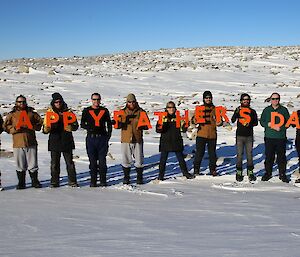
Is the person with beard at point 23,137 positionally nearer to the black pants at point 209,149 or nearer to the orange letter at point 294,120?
the black pants at point 209,149

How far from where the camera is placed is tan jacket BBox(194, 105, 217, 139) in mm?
10086

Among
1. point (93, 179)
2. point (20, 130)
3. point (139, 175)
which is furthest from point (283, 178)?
point (20, 130)

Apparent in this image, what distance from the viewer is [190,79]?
3319cm

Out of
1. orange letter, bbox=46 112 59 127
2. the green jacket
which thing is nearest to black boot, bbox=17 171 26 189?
orange letter, bbox=46 112 59 127

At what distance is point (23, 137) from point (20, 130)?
14 centimetres

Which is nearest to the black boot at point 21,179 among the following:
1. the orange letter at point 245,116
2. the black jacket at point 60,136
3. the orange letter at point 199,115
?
the black jacket at point 60,136

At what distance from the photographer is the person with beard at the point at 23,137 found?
28.6 feet

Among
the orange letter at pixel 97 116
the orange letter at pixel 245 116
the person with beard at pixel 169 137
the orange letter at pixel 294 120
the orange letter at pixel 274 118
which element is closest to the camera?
Answer: the orange letter at pixel 97 116

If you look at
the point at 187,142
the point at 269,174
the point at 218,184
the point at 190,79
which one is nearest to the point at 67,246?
the point at 218,184

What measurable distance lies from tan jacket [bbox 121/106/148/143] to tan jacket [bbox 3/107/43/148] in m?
1.71

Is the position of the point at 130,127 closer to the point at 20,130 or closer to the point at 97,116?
the point at 97,116

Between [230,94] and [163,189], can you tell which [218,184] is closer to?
[163,189]

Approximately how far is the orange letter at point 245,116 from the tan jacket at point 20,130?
4.13 metres

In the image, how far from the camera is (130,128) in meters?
9.35
